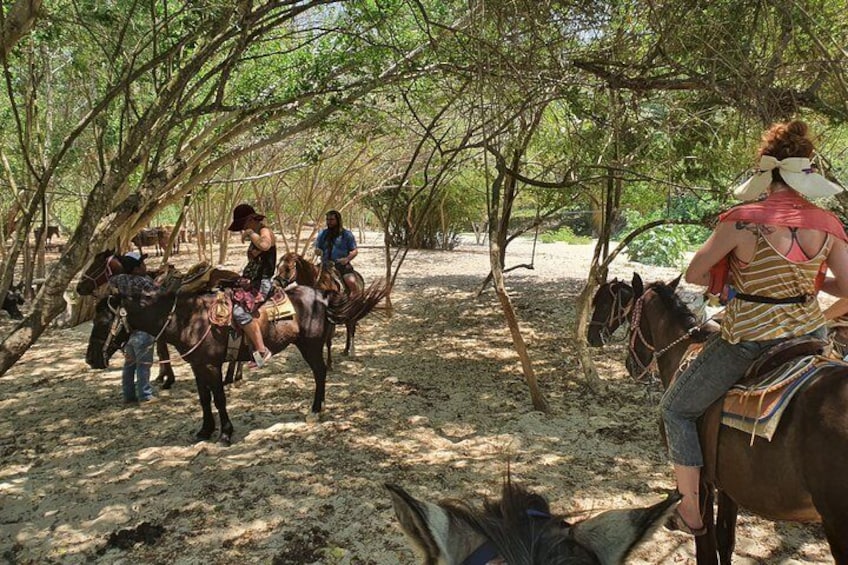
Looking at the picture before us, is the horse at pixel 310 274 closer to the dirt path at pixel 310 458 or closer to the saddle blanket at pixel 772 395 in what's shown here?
the dirt path at pixel 310 458

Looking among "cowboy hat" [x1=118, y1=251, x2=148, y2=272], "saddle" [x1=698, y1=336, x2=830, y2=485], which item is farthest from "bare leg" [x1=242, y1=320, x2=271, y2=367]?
"saddle" [x1=698, y1=336, x2=830, y2=485]

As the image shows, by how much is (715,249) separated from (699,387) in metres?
0.74

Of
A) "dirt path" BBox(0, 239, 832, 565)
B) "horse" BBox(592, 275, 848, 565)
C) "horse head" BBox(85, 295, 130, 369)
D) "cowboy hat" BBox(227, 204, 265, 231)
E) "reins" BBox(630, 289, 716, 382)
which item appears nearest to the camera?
"horse" BBox(592, 275, 848, 565)

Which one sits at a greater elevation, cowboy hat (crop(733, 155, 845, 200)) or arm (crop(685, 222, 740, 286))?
cowboy hat (crop(733, 155, 845, 200))

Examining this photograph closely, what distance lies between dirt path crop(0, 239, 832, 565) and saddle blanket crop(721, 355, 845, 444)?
130 cm

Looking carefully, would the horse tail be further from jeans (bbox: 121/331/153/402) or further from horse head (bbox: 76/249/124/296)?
horse head (bbox: 76/249/124/296)

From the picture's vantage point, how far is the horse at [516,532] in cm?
133

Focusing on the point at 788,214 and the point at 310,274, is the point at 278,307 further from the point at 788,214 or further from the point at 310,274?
the point at 788,214

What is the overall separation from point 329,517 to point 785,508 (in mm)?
3097

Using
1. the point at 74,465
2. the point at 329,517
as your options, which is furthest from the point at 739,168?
the point at 74,465

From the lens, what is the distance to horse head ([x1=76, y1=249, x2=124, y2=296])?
17.6 ft

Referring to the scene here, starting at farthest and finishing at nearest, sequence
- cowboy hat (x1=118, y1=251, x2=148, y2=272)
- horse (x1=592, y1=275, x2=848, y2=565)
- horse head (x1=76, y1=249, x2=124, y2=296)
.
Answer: cowboy hat (x1=118, y1=251, x2=148, y2=272)
horse head (x1=76, y1=249, x2=124, y2=296)
horse (x1=592, y1=275, x2=848, y2=565)

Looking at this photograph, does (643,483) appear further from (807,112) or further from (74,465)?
(74,465)

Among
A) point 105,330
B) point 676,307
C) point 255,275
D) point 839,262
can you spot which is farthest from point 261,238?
point 839,262
